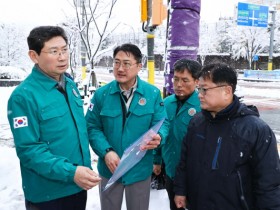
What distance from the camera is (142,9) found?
16.4 feet

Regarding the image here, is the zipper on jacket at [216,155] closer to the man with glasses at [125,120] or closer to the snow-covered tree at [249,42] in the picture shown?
the man with glasses at [125,120]

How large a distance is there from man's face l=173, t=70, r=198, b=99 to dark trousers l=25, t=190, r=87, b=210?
114 cm

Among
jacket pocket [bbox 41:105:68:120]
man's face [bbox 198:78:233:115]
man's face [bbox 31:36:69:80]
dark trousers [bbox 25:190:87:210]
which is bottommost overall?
dark trousers [bbox 25:190:87:210]

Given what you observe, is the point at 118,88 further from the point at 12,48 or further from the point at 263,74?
the point at 263,74

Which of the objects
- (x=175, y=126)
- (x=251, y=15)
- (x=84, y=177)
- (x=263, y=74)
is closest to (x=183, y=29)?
(x=175, y=126)

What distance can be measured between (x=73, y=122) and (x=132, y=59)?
28.7 inches

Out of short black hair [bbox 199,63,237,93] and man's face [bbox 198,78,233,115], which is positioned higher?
short black hair [bbox 199,63,237,93]

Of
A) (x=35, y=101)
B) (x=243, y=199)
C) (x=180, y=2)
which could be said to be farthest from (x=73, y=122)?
(x=180, y=2)

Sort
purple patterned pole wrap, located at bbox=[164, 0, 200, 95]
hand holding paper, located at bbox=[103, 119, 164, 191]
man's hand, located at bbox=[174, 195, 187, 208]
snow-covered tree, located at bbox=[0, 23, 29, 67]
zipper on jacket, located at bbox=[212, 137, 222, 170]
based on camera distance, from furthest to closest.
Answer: snow-covered tree, located at bbox=[0, 23, 29, 67]
purple patterned pole wrap, located at bbox=[164, 0, 200, 95]
man's hand, located at bbox=[174, 195, 187, 208]
hand holding paper, located at bbox=[103, 119, 164, 191]
zipper on jacket, located at bbox=[212, 137, 222, 170]

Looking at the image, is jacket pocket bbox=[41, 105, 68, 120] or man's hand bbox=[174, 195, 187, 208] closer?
jacket pocket bbox=[41, 105, 68, 120]

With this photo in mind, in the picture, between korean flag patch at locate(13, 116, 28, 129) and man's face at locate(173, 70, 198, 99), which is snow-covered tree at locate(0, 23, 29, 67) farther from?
korean flag patch at locate(13, 116, 28, 129)

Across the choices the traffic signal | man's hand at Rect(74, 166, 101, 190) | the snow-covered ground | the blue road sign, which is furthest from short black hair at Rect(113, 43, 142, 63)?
the blue road sign

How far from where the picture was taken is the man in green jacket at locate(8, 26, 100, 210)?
1683 millimetres

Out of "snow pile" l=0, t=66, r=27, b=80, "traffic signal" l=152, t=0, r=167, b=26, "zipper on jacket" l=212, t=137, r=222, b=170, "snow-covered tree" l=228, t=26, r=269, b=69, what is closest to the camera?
"zipper on jacket" l=212, t=137, r=222, b=170
